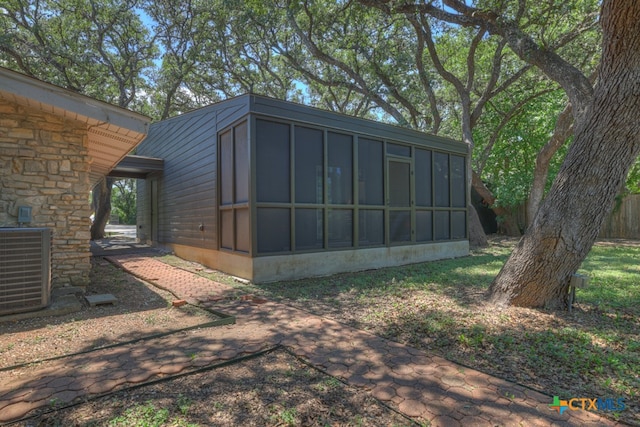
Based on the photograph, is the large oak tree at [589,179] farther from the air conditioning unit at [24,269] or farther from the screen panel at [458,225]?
the air conditioning unit at [24,269]

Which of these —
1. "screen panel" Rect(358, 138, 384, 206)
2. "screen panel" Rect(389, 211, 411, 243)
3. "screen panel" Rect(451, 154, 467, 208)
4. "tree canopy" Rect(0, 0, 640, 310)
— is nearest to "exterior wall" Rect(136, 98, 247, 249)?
"screen panel" Rect(358, 138, 384, 206)

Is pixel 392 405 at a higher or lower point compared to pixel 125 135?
lower

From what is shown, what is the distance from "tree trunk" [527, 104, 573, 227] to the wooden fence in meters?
3.37

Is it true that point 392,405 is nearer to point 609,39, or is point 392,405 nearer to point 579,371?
point 579,371

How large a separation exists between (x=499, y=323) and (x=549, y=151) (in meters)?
9.65

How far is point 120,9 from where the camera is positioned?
11.9 m

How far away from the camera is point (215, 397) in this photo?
209 centimetres

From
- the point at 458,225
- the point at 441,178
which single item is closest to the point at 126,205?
the point at 441,178

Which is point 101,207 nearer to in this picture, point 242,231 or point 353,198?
point 242,231

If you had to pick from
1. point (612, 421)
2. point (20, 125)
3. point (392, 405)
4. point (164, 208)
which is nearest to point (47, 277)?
point (20, 125)

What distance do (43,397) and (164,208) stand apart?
8.02 metres

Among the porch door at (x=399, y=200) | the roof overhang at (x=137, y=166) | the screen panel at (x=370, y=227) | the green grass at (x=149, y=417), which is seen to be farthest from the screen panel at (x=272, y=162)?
the roof overhang at (x=137, y=166)

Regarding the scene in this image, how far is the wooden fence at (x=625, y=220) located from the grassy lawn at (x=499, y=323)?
29.1ft

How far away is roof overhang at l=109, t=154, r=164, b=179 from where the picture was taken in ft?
29.1
